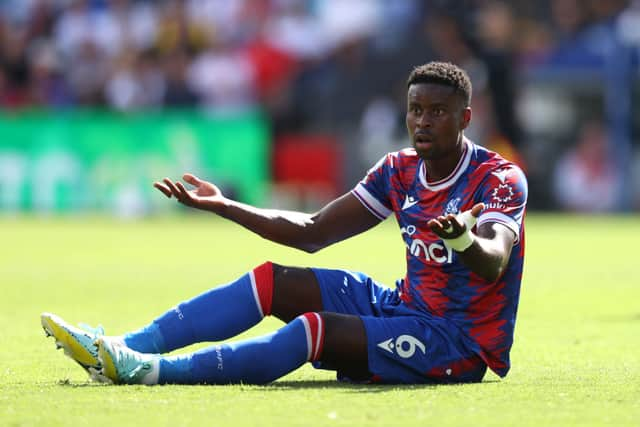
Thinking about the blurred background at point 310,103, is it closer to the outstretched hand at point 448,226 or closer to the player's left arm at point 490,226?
the player's left arm at point 490,226

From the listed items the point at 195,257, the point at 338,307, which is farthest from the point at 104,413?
the point at 195,257

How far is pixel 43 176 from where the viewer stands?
27.4m

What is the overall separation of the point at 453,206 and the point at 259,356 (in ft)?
4.23

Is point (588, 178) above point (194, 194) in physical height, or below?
below

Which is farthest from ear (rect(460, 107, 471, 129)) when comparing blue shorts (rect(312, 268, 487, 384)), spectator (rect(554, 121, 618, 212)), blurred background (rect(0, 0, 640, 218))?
spectator (rect(554, 121, 618, 212))

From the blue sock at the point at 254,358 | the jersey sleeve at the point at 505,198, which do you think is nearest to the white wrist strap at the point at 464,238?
the jersey sleeve at the point at 505,198

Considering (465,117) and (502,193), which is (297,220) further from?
(502,193)

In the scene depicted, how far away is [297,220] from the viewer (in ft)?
24.0

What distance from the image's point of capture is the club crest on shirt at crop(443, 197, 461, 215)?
680 centimetres

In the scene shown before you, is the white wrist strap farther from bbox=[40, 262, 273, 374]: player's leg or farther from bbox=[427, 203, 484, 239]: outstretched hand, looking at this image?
A: bbox=[40, 262, 273, 374]: player's leg

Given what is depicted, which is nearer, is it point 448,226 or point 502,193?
point 448,226

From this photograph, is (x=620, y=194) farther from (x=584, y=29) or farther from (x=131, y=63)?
(x=131, y=63)

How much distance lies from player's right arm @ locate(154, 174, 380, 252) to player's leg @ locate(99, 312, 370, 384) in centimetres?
82

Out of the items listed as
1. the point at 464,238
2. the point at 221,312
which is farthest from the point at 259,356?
the point at 464,238
